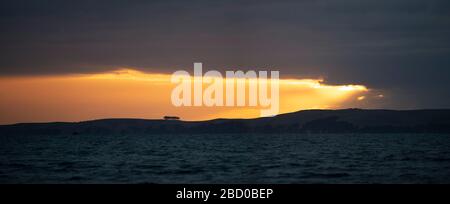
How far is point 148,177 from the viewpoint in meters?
42.4

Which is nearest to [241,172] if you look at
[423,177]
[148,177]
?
[148,177]

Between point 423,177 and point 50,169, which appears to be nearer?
point 423,177

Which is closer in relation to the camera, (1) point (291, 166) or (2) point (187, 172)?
(2) point (187, 172)
